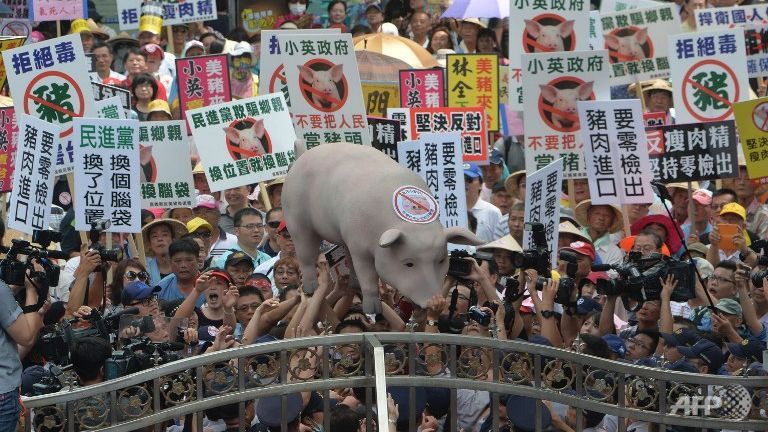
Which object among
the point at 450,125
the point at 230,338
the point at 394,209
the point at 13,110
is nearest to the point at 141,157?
the point at 13,110

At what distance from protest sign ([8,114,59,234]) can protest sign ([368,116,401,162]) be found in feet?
9.23

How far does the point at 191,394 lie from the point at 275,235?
6.09m

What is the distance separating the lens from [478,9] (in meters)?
21.3

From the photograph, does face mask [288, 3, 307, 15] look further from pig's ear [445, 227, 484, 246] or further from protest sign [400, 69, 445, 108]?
pig's ear [445, 227, 484, 246]

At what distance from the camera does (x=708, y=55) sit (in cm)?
1612

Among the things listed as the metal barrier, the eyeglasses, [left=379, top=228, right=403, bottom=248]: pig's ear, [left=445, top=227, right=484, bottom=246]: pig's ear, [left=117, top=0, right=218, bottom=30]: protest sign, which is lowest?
the metal barrier

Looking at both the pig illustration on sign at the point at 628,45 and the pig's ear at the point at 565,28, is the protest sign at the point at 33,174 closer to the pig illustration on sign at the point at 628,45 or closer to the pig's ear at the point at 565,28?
the pig's ear at the point at 565,28

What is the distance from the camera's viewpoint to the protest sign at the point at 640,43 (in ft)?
60.7

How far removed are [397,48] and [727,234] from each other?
6.80m

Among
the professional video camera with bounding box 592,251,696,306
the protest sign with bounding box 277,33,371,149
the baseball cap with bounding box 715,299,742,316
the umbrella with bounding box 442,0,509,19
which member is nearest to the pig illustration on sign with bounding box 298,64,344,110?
the protest sign with bounding box 277,33,371,149

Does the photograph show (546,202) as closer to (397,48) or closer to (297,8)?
(397,48)

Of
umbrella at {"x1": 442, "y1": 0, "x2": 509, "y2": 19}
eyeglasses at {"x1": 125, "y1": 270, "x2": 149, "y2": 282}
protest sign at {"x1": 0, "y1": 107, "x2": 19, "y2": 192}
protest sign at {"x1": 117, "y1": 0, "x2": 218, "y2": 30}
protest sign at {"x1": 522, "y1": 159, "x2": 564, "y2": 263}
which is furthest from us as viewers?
umbrella at {"x1": 442, "y1": 0, "x2": 509, "y2": 19}

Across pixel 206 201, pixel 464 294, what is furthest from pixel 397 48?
pixel 464 294

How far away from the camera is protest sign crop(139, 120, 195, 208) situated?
49.1ft
